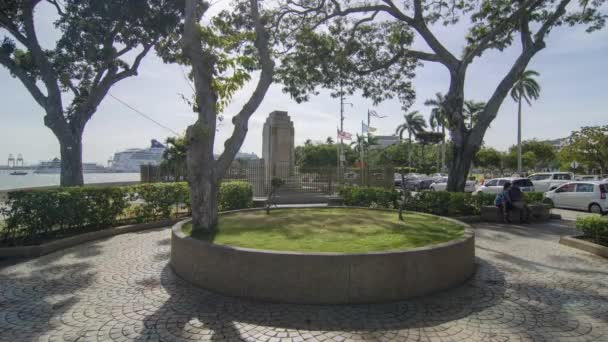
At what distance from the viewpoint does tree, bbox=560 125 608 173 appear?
31.5 meters

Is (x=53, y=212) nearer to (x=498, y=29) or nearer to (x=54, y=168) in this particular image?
(x=498, y=29)

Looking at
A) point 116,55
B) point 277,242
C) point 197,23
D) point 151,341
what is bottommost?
point 151,341

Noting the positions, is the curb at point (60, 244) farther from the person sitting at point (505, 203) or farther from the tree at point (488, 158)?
the tree at point (488, 158)

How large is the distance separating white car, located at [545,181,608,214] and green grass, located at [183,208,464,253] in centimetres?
910

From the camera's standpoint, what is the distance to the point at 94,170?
101m

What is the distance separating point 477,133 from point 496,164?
50362 mm

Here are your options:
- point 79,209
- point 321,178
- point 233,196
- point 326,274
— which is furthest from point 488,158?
point 326,274

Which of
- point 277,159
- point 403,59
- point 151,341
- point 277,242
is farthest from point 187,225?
point 277,159

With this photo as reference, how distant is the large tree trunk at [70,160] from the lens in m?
13.4

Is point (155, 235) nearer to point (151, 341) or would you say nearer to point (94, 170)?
point (151, 341)

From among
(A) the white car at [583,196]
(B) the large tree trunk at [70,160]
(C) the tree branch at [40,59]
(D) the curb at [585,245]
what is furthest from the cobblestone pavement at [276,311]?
(A) the white car at [583,196]

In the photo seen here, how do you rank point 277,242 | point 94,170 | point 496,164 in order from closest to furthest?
point 277,242, point 496,164, point 94,170

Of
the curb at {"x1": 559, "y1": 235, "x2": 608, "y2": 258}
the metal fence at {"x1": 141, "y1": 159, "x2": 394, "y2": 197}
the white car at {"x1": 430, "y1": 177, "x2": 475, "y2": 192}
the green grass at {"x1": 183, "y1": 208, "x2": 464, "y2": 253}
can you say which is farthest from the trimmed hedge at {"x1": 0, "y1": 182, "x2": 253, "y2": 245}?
the white car at {"x1": 430, "y1": 177, "x2": 475, "y2": 192}

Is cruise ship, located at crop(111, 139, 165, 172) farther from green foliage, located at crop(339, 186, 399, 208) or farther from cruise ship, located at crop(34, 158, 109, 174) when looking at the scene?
green foliage, located at crop(339, 186, 399, 208)
